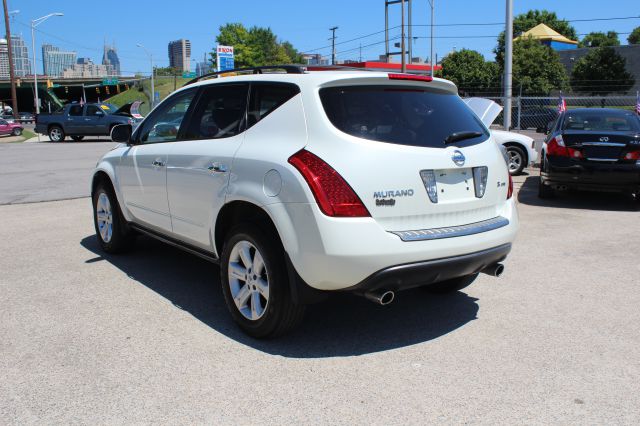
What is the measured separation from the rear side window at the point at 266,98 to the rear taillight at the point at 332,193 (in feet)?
2.31

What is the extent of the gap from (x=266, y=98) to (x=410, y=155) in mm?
1149

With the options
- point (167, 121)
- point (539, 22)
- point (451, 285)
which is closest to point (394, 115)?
point (451, 285)

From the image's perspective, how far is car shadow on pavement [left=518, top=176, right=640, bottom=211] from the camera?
9359mm

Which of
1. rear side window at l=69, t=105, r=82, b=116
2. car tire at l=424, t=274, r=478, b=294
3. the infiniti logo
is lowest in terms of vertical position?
car tire at l=424, t=274, r=478, b=294

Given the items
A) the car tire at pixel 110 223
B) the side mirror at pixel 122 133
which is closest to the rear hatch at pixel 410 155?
the side mirror at pixel 122 133

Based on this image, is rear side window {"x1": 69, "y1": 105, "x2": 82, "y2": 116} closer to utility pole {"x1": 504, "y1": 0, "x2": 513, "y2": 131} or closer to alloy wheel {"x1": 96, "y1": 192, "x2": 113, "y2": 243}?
utility pole {"x1": 504, "y1": 0, "x2": 513, "y2": 131}

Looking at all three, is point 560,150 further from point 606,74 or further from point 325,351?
point 606,74

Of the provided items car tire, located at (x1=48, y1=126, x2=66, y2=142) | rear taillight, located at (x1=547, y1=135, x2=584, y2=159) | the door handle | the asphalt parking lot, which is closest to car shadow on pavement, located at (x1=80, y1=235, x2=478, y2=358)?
the asphalt parking lot

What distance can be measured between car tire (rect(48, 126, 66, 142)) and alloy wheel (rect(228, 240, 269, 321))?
29683mm

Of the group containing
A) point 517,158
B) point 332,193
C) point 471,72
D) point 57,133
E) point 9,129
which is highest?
point 471,72

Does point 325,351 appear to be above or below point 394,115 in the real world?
below

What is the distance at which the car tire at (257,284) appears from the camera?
3.73m

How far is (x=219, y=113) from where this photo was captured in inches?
181

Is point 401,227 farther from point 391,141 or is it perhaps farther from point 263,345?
point 263,345
